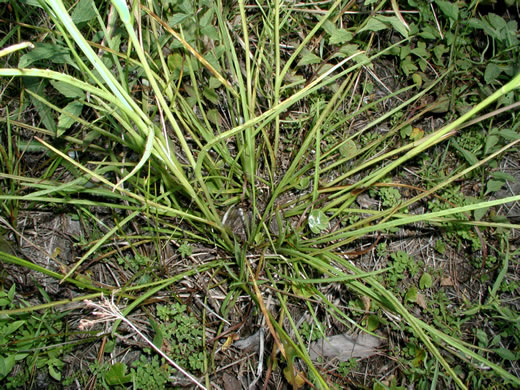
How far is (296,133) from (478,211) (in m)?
0.73

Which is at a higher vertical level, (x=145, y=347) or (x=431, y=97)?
(x=431, y=97)

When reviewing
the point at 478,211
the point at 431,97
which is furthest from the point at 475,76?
the point at 478,211

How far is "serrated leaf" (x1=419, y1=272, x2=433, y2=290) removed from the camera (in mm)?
1350

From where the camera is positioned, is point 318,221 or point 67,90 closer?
point 67,90

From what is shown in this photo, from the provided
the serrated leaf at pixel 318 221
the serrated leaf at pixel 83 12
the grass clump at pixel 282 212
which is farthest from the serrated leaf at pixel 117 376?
the serrated leaf at pixel 83 12

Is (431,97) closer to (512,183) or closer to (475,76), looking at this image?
(475,76)

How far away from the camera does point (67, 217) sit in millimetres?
1369

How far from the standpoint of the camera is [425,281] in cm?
135

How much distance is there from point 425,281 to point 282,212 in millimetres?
611

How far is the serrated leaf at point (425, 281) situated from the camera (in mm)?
1350

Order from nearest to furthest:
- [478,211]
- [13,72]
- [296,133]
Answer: [13,72], [478,211], [296,133]

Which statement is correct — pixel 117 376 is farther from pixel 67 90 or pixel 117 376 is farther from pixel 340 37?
pixel 340 37

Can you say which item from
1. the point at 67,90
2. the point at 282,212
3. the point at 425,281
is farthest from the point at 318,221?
the point at 67,90

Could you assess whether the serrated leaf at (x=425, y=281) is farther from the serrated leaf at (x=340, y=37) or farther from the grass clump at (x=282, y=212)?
the serrated leaf at (x=340, y=37)
